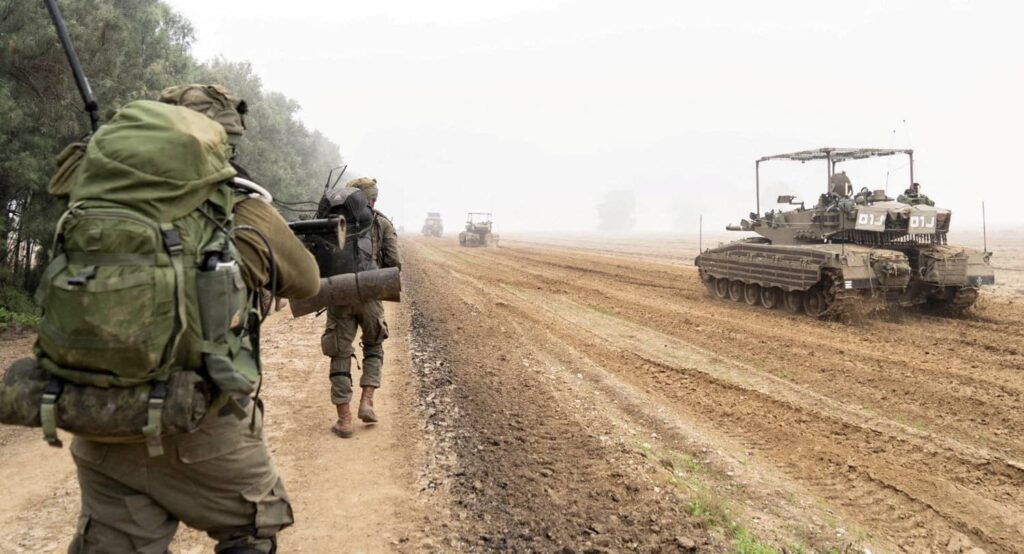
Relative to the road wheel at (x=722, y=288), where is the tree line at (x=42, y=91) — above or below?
above

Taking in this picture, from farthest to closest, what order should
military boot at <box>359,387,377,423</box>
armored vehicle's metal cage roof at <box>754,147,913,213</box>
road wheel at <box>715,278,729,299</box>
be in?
road wheel at <box>715,278,729,299</box>, armored vehicle's metal cage roof at <box>754,147,913,213</box>, military boot at <box>359,387,377,423</box>

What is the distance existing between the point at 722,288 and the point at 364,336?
1213 centimetres

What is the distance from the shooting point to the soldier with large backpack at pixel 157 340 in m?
1.69

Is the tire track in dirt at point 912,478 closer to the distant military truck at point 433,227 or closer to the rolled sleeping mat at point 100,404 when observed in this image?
the rolled sleeping mat at point 100,404

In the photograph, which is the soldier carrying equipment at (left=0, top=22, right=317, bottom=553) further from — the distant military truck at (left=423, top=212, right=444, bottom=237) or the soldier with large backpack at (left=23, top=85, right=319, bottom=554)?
the distant military truck at (left=423, top=212, right=444, bottom=237)

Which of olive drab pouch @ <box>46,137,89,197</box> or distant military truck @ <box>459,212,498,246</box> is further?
distant military truck @ <box>459,212,498,246</box>

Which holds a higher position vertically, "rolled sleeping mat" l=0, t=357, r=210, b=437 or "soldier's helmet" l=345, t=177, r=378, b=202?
"soldier's helmet" l=345, t=177, r=378, b=202

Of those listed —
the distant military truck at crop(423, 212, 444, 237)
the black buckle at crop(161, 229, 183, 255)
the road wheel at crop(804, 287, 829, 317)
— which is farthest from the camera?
the distant military truck at crop(423, 212, 444, 237)

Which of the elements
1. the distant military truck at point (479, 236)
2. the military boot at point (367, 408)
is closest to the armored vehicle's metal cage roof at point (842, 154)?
the military boot at point (367, 408)

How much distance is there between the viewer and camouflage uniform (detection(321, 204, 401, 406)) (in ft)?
16.3

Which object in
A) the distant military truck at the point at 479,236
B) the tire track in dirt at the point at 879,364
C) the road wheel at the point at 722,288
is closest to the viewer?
the tire track in dirt at the point at 879,364

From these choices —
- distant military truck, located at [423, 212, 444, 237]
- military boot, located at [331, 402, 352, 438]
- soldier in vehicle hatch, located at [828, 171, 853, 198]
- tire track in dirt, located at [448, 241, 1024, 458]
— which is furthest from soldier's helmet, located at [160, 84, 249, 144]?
distant military truck, located at [423, 212, 444, 237]

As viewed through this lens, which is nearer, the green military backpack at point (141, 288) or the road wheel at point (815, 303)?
the green military backpack at point (141, 288)

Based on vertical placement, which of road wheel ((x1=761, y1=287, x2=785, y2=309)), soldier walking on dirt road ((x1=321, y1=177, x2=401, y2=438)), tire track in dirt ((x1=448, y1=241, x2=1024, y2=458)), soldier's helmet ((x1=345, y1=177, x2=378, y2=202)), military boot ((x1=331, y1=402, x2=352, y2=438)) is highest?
soldier's helmet ((x1=345, y1=177, x2=378, y2=202))
